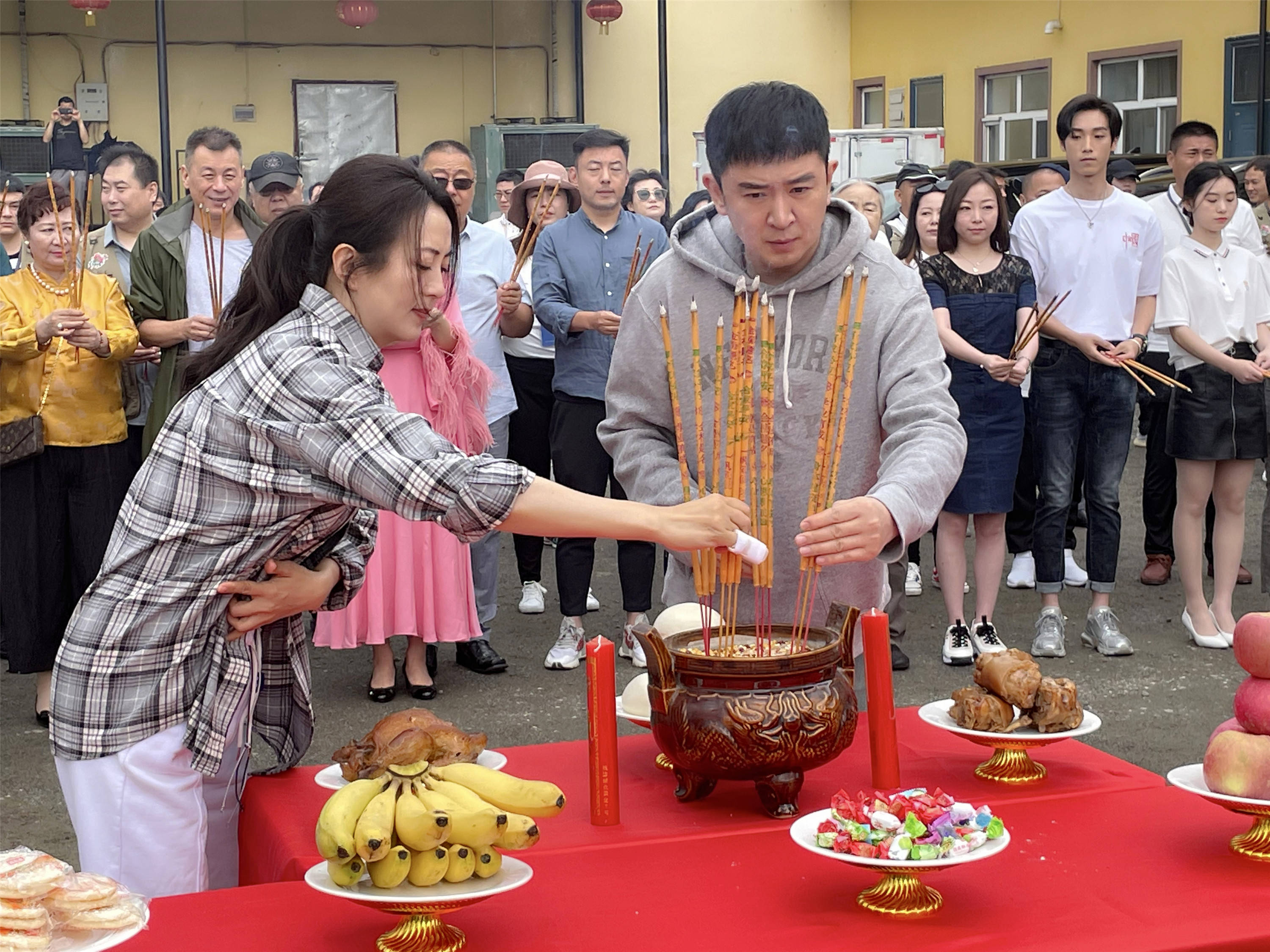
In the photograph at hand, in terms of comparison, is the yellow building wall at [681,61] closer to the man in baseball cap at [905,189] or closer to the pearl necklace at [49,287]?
the man in baseball cap at [905,189]

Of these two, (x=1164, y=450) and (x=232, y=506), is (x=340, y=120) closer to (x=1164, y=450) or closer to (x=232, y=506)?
(x=1164, y=450)

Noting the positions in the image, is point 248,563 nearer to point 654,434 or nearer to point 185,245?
point 654,434

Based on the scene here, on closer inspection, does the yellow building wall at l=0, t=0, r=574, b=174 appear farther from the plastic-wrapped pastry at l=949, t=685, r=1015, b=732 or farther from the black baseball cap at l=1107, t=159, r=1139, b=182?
the plastic-wrapped pastry at l=949, t=685, r=1015, b=732

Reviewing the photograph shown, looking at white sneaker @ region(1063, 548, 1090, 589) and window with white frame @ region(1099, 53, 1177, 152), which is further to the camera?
window with white frame @ region(1099, 53, 1177, 152)

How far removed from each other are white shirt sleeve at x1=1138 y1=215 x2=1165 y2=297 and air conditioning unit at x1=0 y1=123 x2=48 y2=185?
414 inches

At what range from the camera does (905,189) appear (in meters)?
6.42

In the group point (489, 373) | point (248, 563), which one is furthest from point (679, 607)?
point (489, 373)

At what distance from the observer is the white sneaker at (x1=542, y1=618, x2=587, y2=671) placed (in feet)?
14.4

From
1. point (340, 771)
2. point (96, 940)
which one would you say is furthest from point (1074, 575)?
point (96, 940)

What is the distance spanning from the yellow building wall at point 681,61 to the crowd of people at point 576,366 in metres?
10.6

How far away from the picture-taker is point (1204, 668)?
4.27 m

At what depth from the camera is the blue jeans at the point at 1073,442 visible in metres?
4.45

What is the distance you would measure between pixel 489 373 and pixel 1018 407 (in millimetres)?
1604

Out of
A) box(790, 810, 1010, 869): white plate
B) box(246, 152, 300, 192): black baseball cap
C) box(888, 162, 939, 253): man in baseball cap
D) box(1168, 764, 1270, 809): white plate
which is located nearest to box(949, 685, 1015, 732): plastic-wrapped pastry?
box(1168, 764, 1270, 809): white plate
